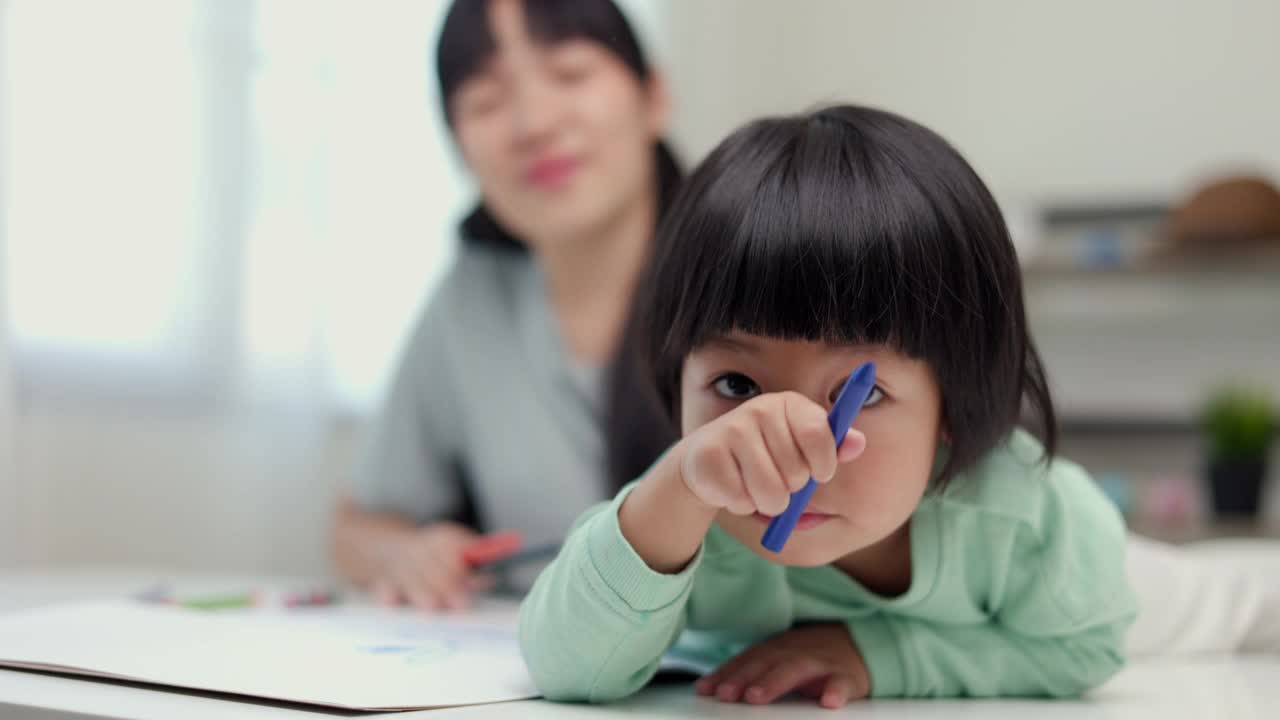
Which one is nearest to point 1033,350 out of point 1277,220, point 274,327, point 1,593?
point 1,593

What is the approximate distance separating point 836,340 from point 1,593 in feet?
1.93

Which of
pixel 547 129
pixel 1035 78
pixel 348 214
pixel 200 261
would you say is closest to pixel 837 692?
pixel 547 129

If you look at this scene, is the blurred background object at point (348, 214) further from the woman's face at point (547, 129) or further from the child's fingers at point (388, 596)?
the child's fingers at point (388, 596)

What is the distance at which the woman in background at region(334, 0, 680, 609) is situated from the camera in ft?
3.02

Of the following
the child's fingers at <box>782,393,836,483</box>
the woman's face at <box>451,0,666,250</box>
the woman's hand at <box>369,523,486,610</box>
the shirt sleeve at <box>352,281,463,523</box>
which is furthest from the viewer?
the shirt sleeve at <box>352,281,463,523</box>

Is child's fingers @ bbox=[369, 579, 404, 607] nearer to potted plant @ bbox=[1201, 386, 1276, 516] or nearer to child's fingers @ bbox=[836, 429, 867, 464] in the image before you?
child's fingers @ bbox=[836, 429, 867, 464]

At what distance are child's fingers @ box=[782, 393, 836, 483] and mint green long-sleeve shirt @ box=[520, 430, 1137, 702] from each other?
0.39 ft

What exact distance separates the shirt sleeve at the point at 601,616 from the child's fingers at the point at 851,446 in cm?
8

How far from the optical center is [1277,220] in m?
1.47

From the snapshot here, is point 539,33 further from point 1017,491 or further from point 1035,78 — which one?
point 1035,78

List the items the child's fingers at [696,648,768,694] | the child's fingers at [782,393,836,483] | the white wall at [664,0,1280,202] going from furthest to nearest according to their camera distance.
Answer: the white wall at [664,0,1280,202], the child's fingers at [696,648,768,694], the child's fingers at [782,393,836,483]

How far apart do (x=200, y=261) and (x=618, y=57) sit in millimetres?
421

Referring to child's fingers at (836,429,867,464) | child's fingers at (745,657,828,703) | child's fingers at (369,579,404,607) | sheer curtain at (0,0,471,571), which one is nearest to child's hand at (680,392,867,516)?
child's fingers at (836,429,867,464)

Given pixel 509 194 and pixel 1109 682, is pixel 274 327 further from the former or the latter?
pixel 1109 682
